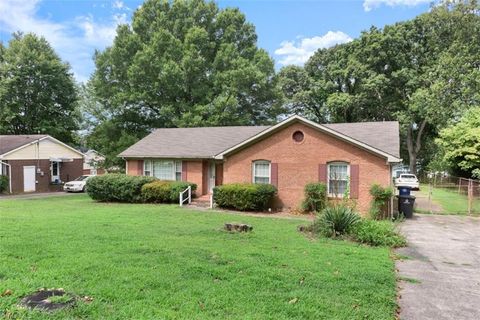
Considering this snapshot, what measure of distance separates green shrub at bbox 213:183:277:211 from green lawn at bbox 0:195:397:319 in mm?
6223

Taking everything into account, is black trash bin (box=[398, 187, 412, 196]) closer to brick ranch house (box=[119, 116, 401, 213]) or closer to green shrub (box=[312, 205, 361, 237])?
brick ranch house (box=[119, 116, 401, 213])

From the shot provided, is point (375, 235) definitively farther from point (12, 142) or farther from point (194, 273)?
point (12, 142)

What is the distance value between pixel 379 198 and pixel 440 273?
8.28 m

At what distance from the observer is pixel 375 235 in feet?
34.1

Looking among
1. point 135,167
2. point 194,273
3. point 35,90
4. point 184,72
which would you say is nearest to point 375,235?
point 194,273

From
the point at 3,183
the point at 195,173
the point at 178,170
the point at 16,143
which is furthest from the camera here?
the point at 16,143

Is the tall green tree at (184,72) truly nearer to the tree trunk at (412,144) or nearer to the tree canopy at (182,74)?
the tree canopy at (182,74)

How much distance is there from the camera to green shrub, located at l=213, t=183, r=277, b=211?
17344 mm

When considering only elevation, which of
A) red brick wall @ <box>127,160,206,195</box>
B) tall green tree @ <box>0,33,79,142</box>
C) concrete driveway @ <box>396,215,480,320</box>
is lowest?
concrete driveway @ <box>396,215,480,320</box>

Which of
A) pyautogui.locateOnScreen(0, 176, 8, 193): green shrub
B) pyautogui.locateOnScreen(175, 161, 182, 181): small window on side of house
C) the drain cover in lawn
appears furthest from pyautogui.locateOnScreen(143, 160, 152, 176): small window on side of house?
the drain cover in lawn

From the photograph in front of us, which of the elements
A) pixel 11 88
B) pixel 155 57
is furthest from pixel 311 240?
pixel 11 88

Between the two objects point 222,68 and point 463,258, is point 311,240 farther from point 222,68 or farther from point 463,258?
point 222,68

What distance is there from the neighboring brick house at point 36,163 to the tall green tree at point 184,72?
5688mm

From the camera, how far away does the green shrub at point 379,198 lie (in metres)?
15.7
